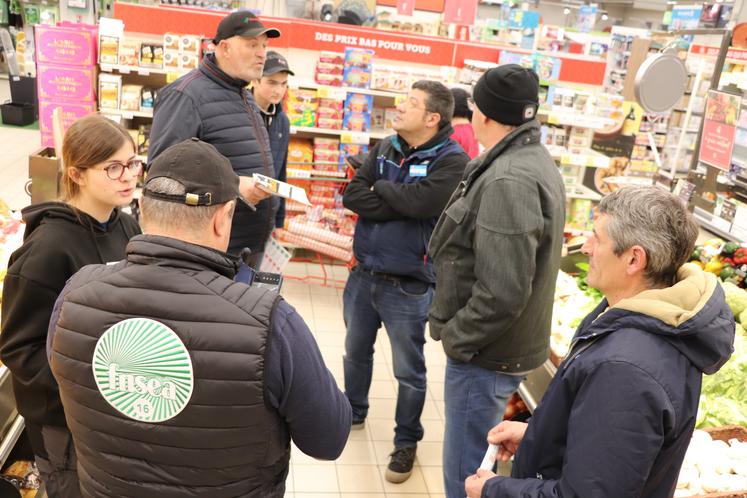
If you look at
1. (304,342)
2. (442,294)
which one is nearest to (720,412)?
(442,294)

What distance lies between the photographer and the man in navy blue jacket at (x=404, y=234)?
11.3 ft

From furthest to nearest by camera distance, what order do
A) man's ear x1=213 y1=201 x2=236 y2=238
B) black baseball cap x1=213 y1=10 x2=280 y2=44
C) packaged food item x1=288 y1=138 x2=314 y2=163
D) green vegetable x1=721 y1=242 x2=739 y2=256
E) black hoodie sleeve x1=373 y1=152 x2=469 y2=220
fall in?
packaged food item x1=288 y1=138 x2=314 y2=163 → green vegetable x1=721 y1=242 x2=739 y2=256 → black hoodie sleeve x1=373 y1=152 x2=469 y2=220 → black baseball cap x1=213 y1=10 x2=280 y2=44 → man's ear x1=213 y1=201 x2=236 y2=238

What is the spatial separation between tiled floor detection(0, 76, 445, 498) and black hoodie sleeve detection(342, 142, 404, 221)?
1.44 metres

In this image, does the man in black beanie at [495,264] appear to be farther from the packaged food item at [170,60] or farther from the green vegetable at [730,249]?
the packaged food item at [170,60]

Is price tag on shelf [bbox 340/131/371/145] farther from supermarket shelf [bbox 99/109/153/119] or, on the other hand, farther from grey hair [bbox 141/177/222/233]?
grey hair [bbox 141/177/222/233]

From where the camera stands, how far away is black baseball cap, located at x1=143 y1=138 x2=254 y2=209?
1569 millimetres

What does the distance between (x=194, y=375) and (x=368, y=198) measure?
88.2 inches

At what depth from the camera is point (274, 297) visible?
1.54 m

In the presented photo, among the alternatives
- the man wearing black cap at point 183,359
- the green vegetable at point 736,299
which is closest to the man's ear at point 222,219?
the man wearing black cap at point 183,359

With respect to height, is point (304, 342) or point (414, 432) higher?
point (304, 342)

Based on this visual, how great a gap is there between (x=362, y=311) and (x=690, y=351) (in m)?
2.35

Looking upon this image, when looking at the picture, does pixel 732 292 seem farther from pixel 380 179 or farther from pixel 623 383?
pixel 623 383

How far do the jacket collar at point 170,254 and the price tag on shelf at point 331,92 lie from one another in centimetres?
474

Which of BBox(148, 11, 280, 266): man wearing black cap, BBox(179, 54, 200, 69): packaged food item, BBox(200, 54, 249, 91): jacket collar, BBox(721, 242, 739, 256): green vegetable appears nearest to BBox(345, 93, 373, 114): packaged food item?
BBox(179, 54, 200, 69): packaged food item
